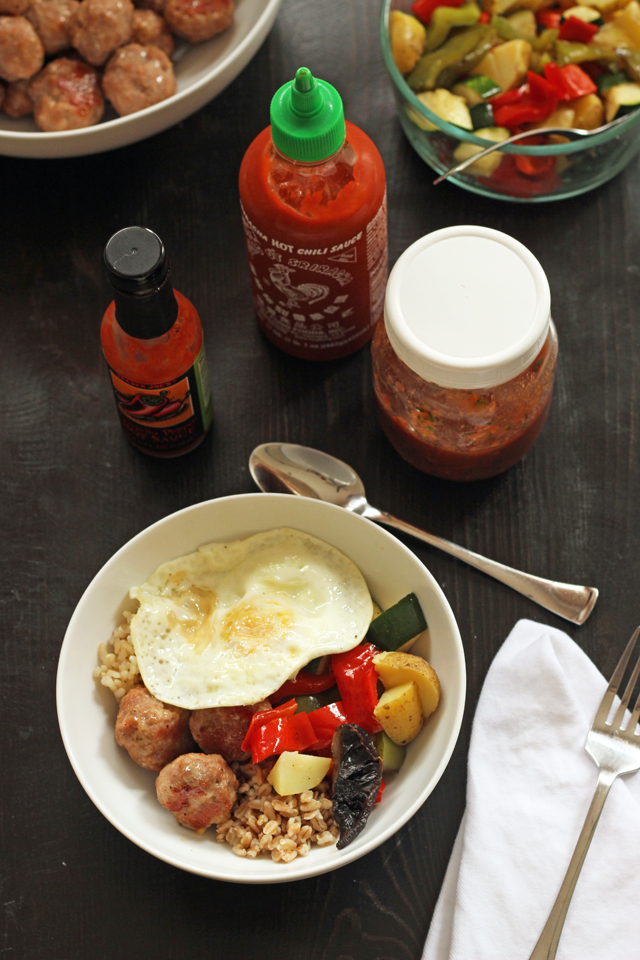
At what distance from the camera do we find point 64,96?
5.82ft

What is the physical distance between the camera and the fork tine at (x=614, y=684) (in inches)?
61.1

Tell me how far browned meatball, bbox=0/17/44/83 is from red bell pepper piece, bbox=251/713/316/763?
138 cm

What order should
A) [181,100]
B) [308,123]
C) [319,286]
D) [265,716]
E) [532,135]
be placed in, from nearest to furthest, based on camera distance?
1. [308,123]
2. [265,716]
3. [319,286]
4. [181,100]
5. [532,135]

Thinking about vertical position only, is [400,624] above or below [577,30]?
below

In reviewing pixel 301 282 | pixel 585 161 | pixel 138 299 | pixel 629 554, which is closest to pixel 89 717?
pixel 138 299

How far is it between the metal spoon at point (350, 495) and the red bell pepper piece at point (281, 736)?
434 mm

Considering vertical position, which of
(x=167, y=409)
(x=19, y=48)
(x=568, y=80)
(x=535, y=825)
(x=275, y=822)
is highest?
(x=19, y=48)

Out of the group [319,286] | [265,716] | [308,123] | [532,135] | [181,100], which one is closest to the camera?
[308,123]

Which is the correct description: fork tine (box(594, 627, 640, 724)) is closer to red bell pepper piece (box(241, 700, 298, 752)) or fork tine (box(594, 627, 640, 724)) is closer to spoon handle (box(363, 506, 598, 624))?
spoon handle (box(363, 506, 598, 624))

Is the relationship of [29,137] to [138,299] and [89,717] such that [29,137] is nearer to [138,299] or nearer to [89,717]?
[138,299]

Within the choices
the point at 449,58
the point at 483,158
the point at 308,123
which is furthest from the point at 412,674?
the point at 449,58

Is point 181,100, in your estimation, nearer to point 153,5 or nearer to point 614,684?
point 153,5

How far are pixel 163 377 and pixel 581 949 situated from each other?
121 cm

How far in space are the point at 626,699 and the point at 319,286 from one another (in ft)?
3.02
